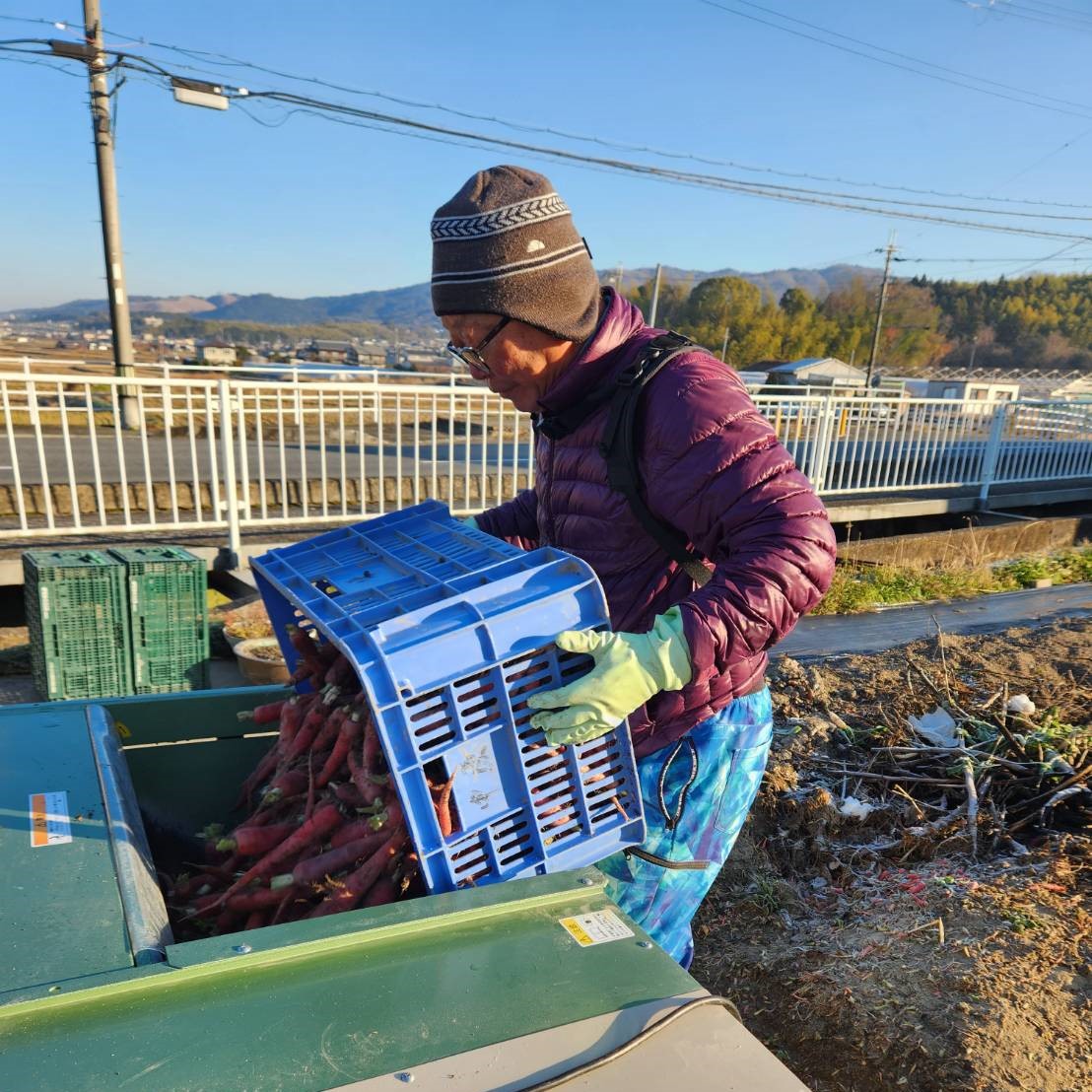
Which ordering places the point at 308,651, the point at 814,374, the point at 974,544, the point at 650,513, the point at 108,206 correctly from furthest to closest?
the point at 814,374, the point at 108,206, the point at 974,544, the point at 308,651, the point at 650,513

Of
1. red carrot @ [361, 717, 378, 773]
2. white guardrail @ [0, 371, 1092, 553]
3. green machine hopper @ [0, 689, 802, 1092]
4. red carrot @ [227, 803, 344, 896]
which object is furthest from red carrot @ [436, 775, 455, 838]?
white guardrail @ [0, 371, 1092, 553]

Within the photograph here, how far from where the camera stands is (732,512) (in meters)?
1.53

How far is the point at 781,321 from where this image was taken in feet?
270

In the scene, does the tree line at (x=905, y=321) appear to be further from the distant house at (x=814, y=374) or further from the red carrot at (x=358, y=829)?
the red carrot at (x=358, y=829)

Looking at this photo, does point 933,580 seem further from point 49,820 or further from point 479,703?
point 49,820

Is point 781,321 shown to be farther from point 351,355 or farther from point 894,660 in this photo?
point 894,660

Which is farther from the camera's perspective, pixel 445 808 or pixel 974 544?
pixel 974 544

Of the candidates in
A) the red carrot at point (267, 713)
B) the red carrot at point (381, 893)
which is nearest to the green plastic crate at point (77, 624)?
the red carrot at point (267, 713)

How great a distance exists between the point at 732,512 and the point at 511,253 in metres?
0.69

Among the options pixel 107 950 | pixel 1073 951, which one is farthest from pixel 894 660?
pixel 107 950

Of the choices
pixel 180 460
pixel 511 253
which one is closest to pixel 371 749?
pixel 511 253

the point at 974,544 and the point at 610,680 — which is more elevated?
the point at 610,680

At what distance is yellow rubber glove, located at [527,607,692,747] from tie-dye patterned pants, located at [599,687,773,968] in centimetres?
37

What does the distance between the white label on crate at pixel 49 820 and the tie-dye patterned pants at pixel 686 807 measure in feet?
3.64
